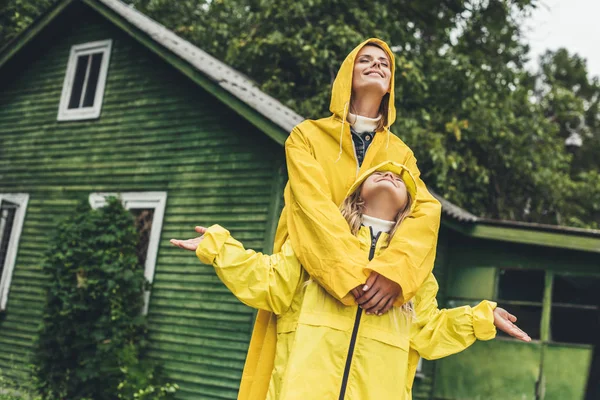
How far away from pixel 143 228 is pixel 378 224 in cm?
663

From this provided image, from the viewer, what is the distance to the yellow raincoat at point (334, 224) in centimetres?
265

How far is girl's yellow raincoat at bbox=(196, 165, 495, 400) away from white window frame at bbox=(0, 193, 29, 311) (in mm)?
8618

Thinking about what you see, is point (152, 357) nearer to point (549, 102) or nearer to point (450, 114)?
point (450, 114)

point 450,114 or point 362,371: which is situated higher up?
point 450,114

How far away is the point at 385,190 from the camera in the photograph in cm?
285

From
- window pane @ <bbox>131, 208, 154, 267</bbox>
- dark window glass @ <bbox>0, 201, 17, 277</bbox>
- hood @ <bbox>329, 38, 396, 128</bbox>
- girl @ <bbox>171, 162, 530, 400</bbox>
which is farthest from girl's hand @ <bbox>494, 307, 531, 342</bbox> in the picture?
dark window glass @ <bbox>0, 201, 17, 277</bbox>

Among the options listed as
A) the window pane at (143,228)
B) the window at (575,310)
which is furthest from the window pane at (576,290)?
the window pane at (143,228)

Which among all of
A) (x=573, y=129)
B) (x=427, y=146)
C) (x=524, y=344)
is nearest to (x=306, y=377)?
(x=524, y=344)

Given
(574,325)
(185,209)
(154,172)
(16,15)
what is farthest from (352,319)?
(16,15)

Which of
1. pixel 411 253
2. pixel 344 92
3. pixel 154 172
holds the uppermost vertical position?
pixel 154 172

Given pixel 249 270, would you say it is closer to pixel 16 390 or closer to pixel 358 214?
pixel 358 214

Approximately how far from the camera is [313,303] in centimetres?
272

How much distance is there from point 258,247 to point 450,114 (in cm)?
885

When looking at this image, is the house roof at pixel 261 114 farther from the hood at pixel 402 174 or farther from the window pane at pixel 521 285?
the hood at pixel 402 174
